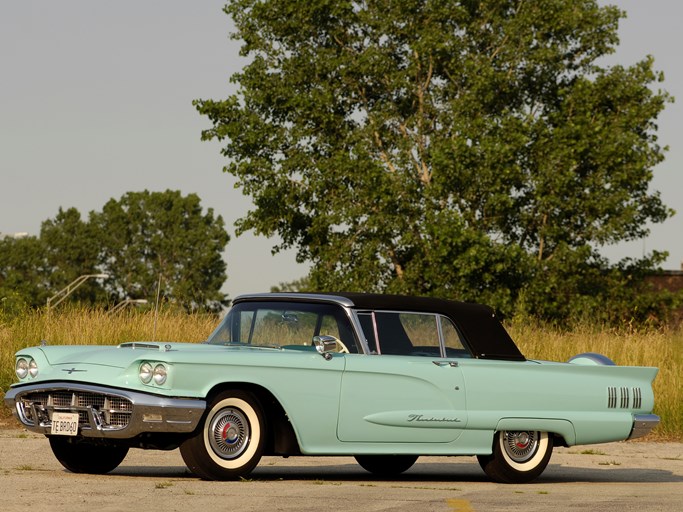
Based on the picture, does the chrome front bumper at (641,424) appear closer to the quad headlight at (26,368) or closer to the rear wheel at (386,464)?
the rear wheel at (386,464)

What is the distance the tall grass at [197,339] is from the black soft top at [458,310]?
22.8 ft

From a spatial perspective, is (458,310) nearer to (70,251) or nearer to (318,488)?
(318,488)

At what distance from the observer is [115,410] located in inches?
399

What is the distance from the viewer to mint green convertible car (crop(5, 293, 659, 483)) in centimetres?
1024

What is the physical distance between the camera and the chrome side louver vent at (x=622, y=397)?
12.5 meters

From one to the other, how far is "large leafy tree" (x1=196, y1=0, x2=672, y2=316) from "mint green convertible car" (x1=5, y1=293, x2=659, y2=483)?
24947 mm

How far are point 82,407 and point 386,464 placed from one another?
3.46 m

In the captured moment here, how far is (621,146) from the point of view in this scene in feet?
130

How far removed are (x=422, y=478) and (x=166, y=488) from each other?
3.23 meters

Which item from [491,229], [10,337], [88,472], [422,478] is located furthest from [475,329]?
[491,229]

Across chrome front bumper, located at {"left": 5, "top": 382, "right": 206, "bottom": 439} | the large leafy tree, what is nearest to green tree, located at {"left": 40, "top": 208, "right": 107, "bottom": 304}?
the large leafy tree

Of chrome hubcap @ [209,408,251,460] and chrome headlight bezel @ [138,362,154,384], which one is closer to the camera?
chrome headlight bezel @ [138,362,154,384]

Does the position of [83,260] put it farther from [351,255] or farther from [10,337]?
[10,337]

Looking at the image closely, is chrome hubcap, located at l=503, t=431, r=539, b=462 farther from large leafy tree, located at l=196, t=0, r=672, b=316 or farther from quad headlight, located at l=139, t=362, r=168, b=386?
large leafy tree, located at l=196, t=0, r=672, b=316
